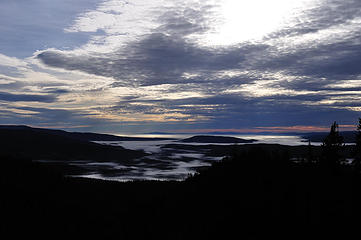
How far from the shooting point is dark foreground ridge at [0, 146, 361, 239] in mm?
16594

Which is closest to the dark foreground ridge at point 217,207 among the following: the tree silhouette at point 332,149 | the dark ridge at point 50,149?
the tree silhouette at point 332,149

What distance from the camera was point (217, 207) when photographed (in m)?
20.0

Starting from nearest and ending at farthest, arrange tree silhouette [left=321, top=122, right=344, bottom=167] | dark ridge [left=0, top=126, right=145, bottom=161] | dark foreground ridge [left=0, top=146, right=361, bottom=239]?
1. dark foreground ridge [left=0, top=146, right=361, bottom=239]
2. tree silhouette [left=321, top=122, right=344, bottom=167]
3. dark ridge [left=0, top=126, right=145, bottom=161]

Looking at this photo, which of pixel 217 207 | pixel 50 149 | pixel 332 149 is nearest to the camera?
pixel 217 207

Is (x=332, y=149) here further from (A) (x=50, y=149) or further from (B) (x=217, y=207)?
(A) (x=50, y=149)

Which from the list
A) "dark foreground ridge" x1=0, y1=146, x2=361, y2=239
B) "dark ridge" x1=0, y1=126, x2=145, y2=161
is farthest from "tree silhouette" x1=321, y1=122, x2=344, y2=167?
"dark ridge" x1=0, y1=126, x2=145, y2=161

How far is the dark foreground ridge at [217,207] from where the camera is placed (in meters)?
16.6

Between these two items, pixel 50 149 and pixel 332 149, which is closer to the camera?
pixel 332 149

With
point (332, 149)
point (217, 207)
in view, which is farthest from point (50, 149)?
point (217, 207)

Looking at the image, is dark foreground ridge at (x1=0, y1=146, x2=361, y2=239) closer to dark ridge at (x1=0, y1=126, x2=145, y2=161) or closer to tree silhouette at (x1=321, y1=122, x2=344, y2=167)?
tree silhouette at (x1=321, y1=122, x2=344, y2=167)

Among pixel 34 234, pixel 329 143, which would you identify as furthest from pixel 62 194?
pixel 329 143

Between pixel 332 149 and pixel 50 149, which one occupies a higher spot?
pixel 332 149

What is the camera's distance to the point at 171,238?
51.9 feet

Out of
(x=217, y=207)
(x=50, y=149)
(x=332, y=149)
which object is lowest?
(x=50, y=149)
